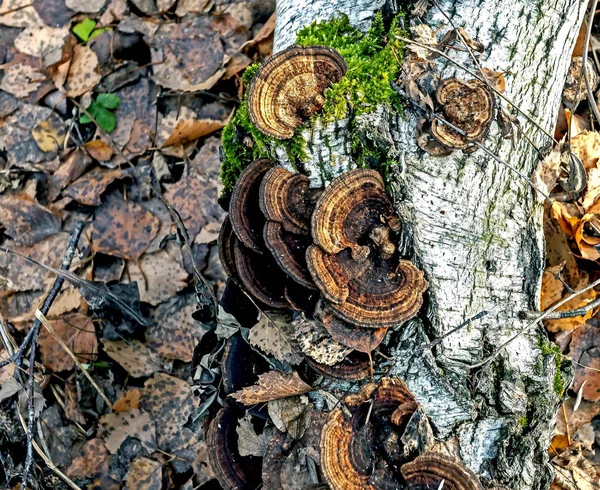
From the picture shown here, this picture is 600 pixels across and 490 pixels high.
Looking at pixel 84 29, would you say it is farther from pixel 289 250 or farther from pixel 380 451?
pixel 380 451

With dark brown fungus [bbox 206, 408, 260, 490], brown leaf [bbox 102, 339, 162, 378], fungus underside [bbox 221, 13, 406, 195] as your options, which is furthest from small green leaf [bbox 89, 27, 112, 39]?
dark brown fungus [bbox 206, 408, 260, 490]

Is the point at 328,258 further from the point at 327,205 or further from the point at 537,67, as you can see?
the point at 537,67

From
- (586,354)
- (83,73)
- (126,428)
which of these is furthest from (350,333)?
(83,73)

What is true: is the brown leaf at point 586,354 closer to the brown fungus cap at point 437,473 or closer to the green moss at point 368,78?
the brown fungus cap at point 437,473

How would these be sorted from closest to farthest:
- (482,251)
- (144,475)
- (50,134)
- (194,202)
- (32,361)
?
(482,251) < (32,361) < (144,475) < (194,202) < (50,134)

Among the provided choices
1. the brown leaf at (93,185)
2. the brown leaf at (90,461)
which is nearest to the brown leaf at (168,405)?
the brown leaf at (90,461)

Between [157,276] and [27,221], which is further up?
[27,221]

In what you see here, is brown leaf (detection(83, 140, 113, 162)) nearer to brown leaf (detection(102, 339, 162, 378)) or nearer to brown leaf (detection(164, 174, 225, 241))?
brown leaf (detection(164, 174, 225, 241))

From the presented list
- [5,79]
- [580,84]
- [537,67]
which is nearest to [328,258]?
[537,67]
